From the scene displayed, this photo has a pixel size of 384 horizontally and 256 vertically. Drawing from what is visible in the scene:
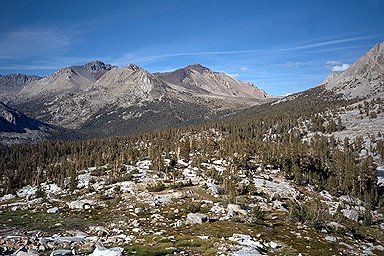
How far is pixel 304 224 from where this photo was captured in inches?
2130

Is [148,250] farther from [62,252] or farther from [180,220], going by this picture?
[180,220]

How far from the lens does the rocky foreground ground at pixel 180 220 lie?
37000 millimetres

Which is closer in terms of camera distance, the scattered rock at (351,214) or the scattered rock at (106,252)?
the scattered rock at (106,252)

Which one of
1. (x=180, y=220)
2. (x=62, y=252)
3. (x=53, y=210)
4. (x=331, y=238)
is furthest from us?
(x=53, y=210)

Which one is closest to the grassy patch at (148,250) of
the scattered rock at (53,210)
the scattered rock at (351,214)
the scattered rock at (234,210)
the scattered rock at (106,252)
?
the scattered rock at (106,252)

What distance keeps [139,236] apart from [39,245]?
1167cm

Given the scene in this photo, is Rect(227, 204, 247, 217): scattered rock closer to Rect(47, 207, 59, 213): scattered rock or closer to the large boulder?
the large boulder

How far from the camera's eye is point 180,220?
51.0m

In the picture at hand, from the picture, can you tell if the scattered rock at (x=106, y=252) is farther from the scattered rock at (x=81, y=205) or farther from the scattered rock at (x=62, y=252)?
the scattered rock at (x=81, y=205)

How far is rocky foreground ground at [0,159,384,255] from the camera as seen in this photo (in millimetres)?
37000

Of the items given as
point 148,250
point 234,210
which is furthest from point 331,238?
point 148,250

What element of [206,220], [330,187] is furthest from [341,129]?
[206,220]

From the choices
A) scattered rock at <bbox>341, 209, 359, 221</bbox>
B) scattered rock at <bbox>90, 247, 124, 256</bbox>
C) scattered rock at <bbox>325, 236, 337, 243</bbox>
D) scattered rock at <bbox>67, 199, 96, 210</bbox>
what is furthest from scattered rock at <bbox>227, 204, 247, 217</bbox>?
scattered rock at <bbox>67, 199, 96, 210</bbox>

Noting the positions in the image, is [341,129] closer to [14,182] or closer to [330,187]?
[330,187]
